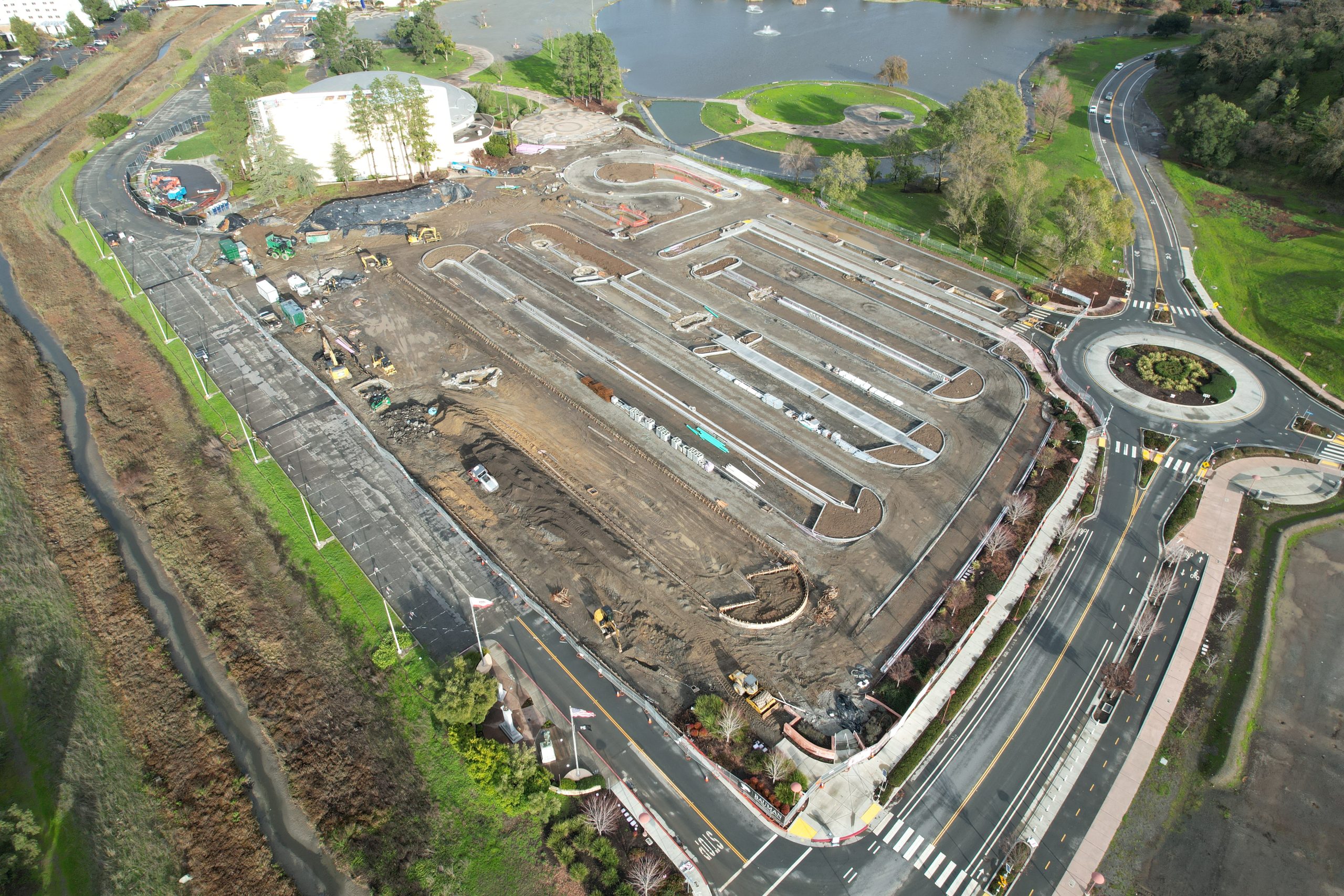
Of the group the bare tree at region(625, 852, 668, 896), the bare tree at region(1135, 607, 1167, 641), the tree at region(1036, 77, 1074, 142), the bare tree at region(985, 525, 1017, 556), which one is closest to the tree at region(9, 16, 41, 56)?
the tree at region(1036, 77, 1074, 142)

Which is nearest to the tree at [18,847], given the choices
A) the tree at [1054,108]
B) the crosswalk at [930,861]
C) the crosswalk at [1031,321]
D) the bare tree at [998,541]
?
the crosswalk at [930,861]

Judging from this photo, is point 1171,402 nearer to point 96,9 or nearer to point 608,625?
point 608,625

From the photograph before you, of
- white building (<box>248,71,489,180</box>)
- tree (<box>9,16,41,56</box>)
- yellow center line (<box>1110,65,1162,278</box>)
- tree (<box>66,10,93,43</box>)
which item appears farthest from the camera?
tree (<box>66,10,93,43</box>)

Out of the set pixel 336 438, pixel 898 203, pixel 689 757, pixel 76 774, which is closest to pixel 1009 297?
pixel 898 203

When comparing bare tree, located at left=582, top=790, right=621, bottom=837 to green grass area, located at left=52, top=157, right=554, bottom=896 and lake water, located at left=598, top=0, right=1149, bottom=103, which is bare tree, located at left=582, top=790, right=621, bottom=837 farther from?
lake water, located at left=598, top=0, right=1149, bottom=103

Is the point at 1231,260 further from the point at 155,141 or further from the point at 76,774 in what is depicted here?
the point at 155,141
